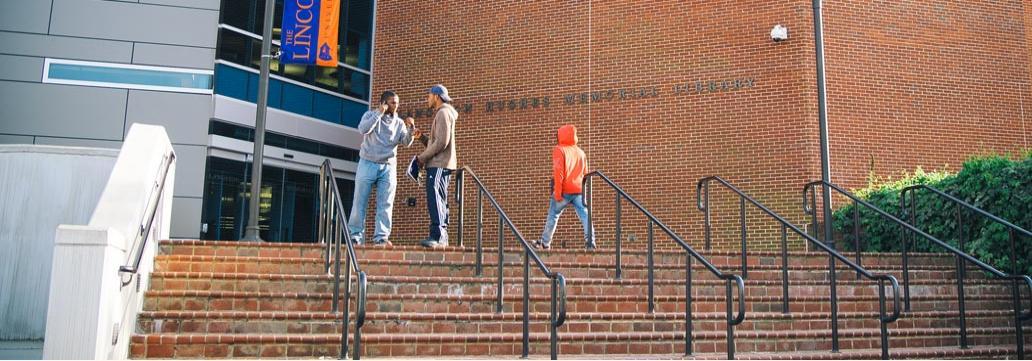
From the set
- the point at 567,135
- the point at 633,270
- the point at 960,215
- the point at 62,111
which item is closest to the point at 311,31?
the point at 62,111

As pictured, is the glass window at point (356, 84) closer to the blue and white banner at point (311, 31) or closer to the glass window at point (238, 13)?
the glass window at point (238, 13)

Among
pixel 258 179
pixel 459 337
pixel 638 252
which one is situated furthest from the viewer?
pixel 258 179

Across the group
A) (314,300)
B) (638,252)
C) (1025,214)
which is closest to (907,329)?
(638,252)

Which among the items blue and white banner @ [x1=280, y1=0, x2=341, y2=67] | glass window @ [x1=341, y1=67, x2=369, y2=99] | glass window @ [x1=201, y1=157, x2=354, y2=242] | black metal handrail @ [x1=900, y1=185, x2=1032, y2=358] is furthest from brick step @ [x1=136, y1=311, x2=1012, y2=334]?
glass window @ [x1=341, y1=67, x2=369, y2=99]

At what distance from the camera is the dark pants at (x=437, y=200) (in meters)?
8.76

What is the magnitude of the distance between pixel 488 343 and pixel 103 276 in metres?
2.58

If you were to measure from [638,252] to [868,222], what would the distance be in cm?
421

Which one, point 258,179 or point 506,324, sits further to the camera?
point 258,179

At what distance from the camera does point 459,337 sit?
21.2ft

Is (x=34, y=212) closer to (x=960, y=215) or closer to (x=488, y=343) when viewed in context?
(x=488, y=343)

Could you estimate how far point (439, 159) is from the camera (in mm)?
8852

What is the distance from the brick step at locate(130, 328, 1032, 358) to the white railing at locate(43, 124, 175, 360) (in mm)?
426

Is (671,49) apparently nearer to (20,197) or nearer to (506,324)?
(506,324)

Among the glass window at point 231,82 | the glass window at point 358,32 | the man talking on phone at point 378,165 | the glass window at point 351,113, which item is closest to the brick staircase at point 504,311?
the man talking on phone at point 378,165
